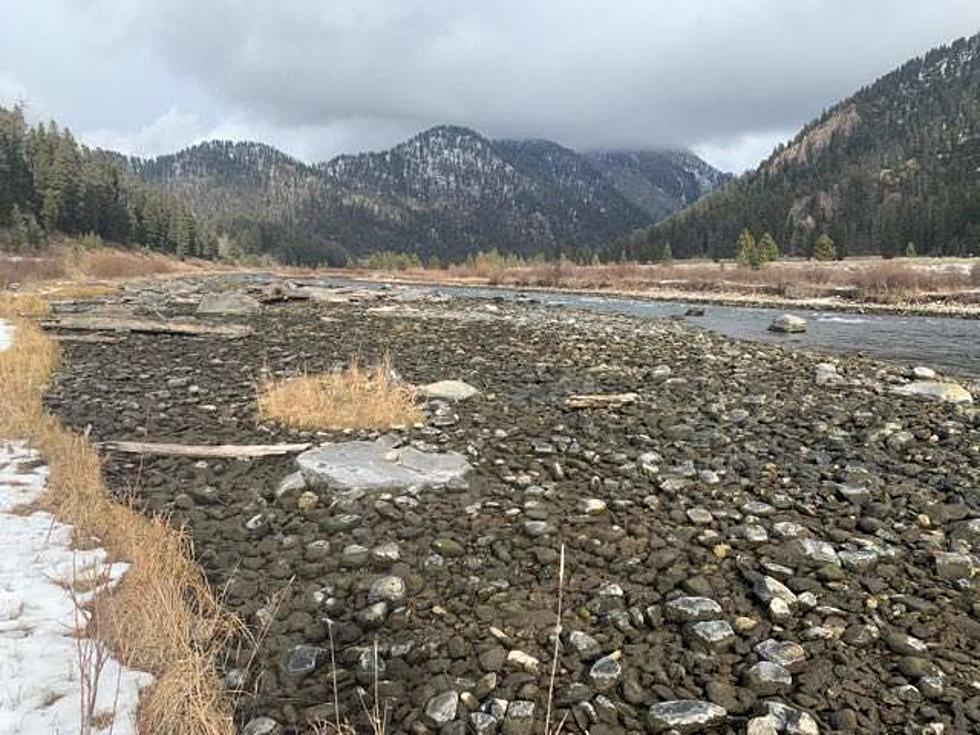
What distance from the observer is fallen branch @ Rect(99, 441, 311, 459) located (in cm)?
783

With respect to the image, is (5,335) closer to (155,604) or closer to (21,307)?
(21,307)

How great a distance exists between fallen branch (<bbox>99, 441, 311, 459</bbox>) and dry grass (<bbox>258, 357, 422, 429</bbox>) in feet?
3.04

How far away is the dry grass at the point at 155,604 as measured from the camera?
3340 millimetres

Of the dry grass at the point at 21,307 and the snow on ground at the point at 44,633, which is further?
the dry grass at the point at 21,307

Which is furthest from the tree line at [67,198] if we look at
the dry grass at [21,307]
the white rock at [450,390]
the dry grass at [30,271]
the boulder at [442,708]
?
the boulder at [442,708]

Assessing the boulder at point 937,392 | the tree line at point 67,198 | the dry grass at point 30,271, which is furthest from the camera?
the tree line at point 67,198

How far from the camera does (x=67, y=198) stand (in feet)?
339

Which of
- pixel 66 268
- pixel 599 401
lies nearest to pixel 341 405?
pixel 599 401

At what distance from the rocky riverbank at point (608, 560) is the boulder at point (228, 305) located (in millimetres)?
17232

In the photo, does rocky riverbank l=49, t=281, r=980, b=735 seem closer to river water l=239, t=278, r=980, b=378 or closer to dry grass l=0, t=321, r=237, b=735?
dry grass l=0, t=321, r=237, b=735

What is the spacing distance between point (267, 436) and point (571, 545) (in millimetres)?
4838

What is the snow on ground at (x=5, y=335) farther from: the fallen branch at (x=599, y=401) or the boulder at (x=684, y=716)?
the boulder at (x=684, y=716)

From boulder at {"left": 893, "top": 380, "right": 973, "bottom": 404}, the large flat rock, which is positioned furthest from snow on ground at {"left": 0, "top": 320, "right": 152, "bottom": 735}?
boulder at {"left": 893, "top": 380, "right": 973, "bottom": 404}

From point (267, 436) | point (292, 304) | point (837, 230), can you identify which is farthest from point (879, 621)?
point (837, 230)
